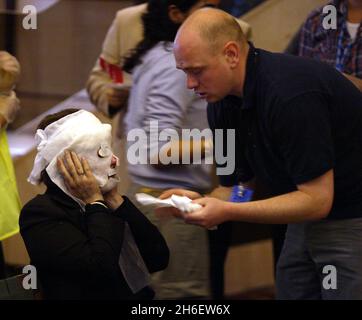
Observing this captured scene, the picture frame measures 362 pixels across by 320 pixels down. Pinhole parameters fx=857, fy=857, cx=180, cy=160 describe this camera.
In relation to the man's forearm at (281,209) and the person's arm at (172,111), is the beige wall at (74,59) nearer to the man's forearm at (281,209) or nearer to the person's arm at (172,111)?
the person's arm at (172,111)

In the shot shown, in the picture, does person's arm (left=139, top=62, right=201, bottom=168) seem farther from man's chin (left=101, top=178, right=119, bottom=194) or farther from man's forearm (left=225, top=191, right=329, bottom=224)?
man's forearm (left=225, top=191, right=329, bottom=224)

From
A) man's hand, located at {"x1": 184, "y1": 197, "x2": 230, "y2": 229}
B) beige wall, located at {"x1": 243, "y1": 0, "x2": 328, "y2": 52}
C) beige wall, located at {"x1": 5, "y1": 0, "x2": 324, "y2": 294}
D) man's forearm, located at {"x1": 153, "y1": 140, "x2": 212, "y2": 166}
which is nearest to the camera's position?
man's hand, located at {"x1": 184, "y1": 197, "x2": 230, "y2": 229}

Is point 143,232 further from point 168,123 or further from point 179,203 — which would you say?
point 168,123

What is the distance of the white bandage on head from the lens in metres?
2.45

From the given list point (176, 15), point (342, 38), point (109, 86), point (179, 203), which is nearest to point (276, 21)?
point (342, 38)

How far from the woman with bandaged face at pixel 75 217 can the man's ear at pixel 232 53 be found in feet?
1.33

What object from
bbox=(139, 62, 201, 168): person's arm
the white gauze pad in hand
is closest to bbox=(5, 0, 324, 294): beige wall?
bbox=(139, 62, 201, 168): person's arm

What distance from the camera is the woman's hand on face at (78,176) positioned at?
2422 mm

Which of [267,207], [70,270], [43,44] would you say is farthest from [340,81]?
[43,44]

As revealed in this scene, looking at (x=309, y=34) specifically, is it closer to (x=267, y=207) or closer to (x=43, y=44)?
(x=267, y=207)

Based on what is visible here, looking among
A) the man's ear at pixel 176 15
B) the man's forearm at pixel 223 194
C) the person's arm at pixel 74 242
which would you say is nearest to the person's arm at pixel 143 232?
the person's arm at pixel 74 242

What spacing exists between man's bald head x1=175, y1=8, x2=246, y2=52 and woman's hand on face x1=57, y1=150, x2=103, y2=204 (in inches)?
18.0

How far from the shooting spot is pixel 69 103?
4.32 meters

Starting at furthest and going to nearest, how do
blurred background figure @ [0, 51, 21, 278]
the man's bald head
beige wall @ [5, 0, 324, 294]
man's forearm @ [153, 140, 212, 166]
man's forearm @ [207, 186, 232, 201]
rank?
beige wall @ [5, 0, 324, 294] → blurred background figure @ [0, 51, 21, 278] → man's forearm @ [153, 140, 212, 166] → man's forearm @ [207, 186, 232, 201] → the man's bald head
